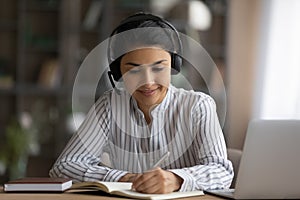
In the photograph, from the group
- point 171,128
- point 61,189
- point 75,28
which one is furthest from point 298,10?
point 61,189

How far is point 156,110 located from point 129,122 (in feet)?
0.37

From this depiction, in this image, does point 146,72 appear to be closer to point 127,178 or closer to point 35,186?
point 127,178

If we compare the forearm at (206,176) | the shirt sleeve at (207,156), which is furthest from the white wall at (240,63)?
the forearm at (206,176)

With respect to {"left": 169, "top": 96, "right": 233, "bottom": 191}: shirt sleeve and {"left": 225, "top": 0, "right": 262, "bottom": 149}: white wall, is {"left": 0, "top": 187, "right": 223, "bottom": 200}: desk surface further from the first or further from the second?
{"left": 225, "top": 0, "right": 262, "bottom": 149}: white wall

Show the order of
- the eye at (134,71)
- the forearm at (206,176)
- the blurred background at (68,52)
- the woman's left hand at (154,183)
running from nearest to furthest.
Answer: the woman's left hand at (154,183) → the forearm at (206,176) → the eye at (134,71) → the blurred background at (68,52)

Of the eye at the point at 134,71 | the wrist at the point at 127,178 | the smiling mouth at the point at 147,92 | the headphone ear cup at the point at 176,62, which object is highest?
the headphone ear cup at the point at 176,62

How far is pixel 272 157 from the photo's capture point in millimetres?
1557

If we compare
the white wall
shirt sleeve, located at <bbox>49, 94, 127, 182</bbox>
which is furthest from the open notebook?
the white wall

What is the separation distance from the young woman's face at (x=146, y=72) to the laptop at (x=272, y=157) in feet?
1.34

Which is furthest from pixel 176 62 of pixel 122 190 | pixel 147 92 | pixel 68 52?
pixel 68 52

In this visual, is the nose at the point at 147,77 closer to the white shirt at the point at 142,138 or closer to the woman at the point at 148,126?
the woman at the point at 148,126

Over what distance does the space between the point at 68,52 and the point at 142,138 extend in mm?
3839

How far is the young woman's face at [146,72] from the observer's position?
6.20ft

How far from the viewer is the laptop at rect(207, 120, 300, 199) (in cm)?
156
